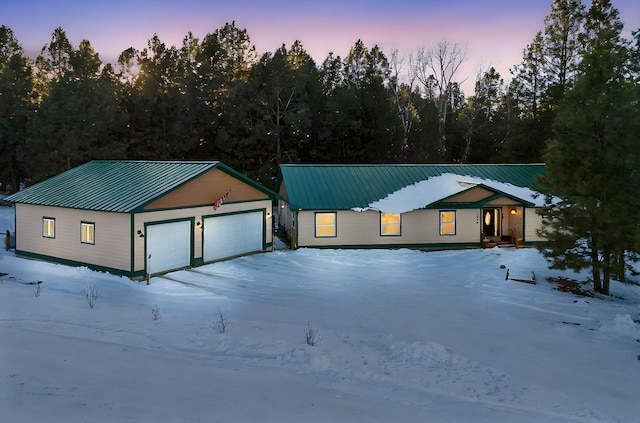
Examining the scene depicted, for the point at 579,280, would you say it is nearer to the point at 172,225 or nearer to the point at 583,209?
the point at 583,209

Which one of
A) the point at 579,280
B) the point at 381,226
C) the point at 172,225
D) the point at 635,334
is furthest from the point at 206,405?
the point at 381,226

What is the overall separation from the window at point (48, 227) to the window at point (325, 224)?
12.8 metres

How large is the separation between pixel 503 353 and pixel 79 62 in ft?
145

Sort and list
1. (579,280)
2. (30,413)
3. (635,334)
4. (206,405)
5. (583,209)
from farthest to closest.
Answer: (579,280) < (583,209) < (635,334) < (206,405) < (30,413)

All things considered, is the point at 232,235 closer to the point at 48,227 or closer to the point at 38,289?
the point at 48,227

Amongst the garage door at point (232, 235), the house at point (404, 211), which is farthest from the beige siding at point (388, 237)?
the garage door at point (232, 235)

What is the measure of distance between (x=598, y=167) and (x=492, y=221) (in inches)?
485

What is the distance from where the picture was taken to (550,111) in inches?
1812

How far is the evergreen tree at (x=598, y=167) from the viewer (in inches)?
682

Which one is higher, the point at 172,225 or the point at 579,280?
the point at 172,225

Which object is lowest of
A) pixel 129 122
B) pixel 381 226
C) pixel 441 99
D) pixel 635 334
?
pixel 635 334

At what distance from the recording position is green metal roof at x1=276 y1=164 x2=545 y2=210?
27625mm

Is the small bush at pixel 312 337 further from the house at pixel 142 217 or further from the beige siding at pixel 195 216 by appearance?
the house at pixel 142 217

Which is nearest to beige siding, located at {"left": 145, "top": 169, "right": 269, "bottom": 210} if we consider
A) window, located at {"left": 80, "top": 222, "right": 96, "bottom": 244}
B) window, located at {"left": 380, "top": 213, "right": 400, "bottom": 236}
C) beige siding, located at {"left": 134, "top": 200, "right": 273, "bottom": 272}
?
beige siding, located at {"left": 134, "top": 200, "right": 273, "bottom": 272}
